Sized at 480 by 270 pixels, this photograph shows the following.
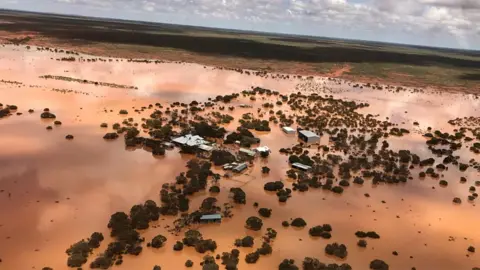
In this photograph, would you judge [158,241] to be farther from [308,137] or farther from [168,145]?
[308,137]

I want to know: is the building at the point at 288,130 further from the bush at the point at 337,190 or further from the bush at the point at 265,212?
the bush at the point at 265,212

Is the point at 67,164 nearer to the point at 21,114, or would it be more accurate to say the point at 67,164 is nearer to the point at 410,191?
the point at 21,114

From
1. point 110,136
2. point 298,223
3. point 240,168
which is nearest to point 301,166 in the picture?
point 240,168

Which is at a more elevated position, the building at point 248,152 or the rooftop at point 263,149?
the rooftop at point 263,149

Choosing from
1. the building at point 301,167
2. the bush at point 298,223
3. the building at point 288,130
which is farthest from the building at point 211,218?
the building at point 288,130

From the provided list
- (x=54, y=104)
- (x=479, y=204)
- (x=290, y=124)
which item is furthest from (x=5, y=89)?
(x=479, y=204)

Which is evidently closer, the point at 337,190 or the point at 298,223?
the point at 298,223
